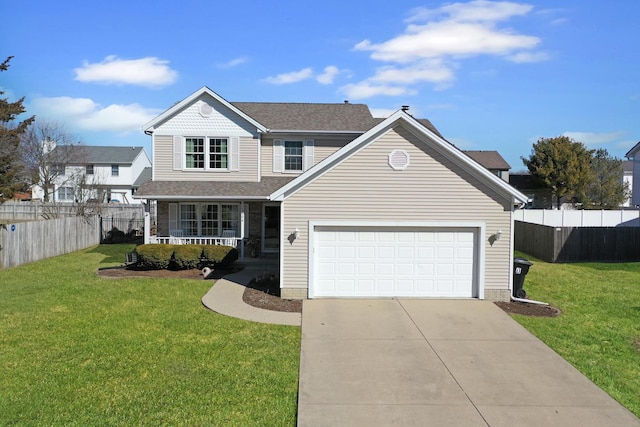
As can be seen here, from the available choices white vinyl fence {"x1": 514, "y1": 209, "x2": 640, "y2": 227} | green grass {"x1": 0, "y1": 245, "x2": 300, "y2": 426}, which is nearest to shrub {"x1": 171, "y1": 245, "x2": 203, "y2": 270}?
green grass {"x1": 0, "y1": 245, "x2": 300, "y2": 426}

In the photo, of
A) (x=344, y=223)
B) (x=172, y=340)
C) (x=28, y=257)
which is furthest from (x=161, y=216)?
(x=172, y=340)

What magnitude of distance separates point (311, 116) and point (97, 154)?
38362 millimetres

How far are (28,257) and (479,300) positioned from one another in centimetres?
1792

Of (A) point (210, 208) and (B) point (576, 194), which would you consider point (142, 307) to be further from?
(B) point (576, 194)

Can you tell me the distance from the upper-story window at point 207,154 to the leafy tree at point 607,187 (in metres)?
40.8

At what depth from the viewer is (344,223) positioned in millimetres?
13078

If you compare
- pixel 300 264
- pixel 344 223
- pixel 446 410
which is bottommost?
pixel 446 410

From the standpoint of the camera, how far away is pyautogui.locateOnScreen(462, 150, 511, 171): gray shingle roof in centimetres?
5091

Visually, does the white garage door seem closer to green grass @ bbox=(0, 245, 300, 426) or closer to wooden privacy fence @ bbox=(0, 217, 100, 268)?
green grass @ bbox=(0, 245, 300, 426)

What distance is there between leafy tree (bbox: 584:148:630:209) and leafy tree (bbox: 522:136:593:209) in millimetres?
1142

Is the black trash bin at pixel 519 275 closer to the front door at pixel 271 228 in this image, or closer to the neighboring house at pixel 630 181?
the front door at pixel 271 228

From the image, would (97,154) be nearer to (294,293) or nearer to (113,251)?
(113,251)

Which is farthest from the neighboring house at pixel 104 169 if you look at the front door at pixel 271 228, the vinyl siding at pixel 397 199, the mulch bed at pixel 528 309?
the mulch bed at pixel 528 309

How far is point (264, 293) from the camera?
13.7m
